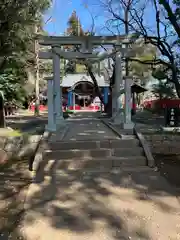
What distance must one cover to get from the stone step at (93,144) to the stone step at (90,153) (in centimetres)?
22

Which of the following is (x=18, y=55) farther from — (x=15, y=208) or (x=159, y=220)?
(x=159, y=220)

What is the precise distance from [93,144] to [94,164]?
0.76 meters

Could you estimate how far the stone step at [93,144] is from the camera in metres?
5.96

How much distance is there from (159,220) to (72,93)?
27710mm

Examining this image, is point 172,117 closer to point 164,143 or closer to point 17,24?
point 164,143

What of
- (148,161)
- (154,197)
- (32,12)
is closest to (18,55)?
(32,12)

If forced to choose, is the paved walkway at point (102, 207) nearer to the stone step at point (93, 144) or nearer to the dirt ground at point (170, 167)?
the dirt ground at point (170, 167)

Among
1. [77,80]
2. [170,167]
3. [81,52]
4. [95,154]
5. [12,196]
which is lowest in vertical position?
[12,196]

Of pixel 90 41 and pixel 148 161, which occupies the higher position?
pixel 90 41

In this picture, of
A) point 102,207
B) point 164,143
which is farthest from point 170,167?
point 102,207

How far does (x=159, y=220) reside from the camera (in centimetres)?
345

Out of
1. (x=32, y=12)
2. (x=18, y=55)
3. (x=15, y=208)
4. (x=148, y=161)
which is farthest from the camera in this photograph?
(x=18, y=55)

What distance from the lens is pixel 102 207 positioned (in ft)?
12.4

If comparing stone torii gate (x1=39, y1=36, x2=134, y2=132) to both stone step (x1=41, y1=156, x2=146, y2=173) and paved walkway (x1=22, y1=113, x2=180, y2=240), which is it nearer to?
stone step (x1=41, y1=156, x2=146, y2=173)
